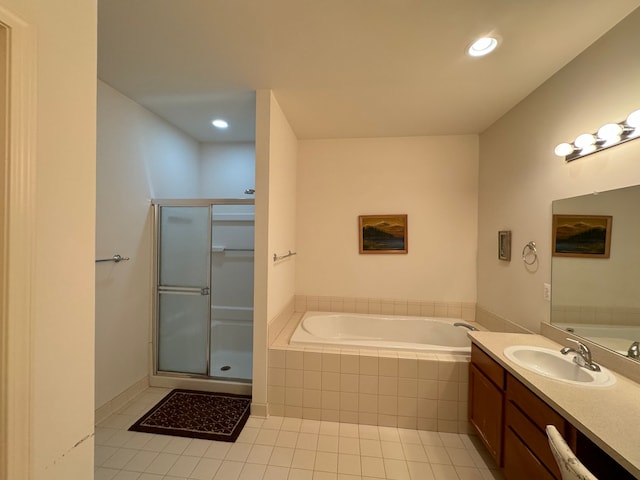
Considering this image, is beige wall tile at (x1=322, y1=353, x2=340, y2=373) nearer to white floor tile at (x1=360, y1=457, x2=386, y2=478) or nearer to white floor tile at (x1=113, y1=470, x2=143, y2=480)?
white floor tile at (x1=360, y1=457, x2=386, y2=478)

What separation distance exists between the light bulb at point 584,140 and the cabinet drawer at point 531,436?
1480 millimetres

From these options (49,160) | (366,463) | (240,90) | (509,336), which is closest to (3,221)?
(49,160)

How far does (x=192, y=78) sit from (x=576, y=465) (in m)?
2.72

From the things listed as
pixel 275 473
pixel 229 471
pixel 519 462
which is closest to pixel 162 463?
pixel 229 471

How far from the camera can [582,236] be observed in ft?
5.30

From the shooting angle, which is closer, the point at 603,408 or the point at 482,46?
the point at 603,408

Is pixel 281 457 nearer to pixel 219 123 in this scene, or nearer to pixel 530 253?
pixel 530 253

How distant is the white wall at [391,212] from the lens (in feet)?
9.48

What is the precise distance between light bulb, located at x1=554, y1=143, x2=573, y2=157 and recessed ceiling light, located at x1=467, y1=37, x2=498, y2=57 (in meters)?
0.74

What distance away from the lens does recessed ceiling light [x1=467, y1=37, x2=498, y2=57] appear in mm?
1514

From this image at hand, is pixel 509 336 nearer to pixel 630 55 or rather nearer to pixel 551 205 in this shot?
pixel 551 205

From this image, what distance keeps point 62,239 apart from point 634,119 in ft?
7.63

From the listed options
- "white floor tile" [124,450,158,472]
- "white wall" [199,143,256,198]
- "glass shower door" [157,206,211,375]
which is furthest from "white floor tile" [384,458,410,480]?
"white wall" [199,143,256,198]

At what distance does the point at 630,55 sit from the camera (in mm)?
1328
